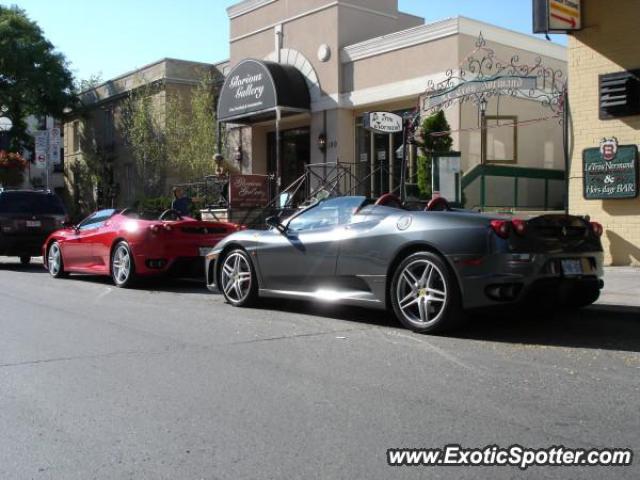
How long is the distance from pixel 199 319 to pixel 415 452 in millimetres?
4707

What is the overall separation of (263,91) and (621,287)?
12.4 m

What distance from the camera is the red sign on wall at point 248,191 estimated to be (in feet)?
58.2

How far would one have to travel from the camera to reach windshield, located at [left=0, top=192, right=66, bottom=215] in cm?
1541

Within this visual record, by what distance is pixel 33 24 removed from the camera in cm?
3250

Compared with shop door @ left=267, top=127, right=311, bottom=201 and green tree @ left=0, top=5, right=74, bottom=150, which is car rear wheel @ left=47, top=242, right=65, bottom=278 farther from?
green tree @ left=0, top=5, right=74, bottom=150

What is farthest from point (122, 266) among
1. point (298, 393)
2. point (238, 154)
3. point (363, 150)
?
point (238, 154)

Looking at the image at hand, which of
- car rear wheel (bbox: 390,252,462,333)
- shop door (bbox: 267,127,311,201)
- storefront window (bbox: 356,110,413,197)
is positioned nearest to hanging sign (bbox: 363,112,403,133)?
storefront window (bbox: 356,110,413,197)

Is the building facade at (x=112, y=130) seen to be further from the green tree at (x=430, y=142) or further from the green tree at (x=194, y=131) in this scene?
the green tree at (x=430, y=142)

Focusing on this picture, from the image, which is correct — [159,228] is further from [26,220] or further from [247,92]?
[247,92]

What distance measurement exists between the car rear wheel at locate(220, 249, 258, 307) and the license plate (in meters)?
3.71

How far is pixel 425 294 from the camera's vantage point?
6.68 m

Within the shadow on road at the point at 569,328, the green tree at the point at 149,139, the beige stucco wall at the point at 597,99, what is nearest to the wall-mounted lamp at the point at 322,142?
the green tree at the point at 149,139

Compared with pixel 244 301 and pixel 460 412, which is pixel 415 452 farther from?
pixel 244 301

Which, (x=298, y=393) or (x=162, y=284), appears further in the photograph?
(x=162, y=284)
